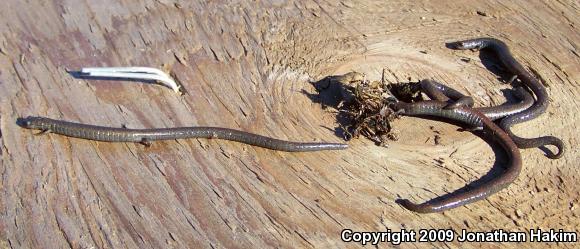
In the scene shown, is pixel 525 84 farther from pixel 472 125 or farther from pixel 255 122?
pixel 255 122

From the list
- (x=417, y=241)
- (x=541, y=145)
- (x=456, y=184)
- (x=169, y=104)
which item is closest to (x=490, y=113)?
(x=541, y=145)

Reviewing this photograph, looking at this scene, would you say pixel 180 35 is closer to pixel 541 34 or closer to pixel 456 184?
pixel 456 184

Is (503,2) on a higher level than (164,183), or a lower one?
higher

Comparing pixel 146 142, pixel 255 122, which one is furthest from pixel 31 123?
pixel 255 122

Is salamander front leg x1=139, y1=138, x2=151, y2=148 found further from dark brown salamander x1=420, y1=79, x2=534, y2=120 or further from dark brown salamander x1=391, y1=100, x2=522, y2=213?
dark brown salamander x1=420, y1=79, x2=534, y2=120

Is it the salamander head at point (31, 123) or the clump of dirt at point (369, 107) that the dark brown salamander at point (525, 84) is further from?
the salamander head at point (31, 123)
